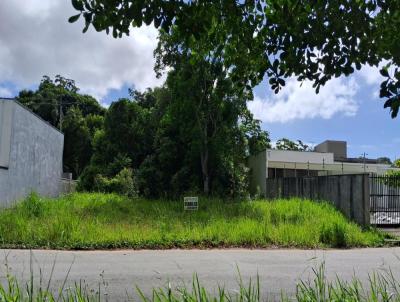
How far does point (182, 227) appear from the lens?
15.5 m

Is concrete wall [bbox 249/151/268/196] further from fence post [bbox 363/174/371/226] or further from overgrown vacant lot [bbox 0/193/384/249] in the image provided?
fence post [bbox 363/174/371/226]

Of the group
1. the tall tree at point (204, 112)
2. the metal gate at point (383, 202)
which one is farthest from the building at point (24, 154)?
the metal gate at point (383, 202)

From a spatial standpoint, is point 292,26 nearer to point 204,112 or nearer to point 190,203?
point 190,203

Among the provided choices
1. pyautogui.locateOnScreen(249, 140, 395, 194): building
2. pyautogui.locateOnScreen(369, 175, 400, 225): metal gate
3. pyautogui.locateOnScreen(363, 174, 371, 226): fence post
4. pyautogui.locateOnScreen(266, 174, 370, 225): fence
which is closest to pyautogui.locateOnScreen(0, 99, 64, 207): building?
pyautogui.locateOnScreen(266, 174, 370, 225): fence

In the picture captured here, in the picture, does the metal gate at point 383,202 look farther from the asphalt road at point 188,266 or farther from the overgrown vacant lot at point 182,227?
the asphalt road at point 188,266

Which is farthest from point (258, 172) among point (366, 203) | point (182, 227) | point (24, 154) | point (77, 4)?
point (77, 4)

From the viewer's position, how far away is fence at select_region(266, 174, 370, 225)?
17.8 m

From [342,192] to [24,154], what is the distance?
15.1m

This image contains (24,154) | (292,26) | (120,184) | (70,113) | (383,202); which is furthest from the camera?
(70,113)

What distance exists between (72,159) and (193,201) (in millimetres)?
36440

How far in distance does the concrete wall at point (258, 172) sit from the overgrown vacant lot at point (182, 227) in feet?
47.2

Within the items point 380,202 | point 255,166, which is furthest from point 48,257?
point 255,166

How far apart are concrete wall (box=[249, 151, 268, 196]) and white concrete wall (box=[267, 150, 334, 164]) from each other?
2.20 ft

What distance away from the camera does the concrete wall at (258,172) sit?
3400cm
